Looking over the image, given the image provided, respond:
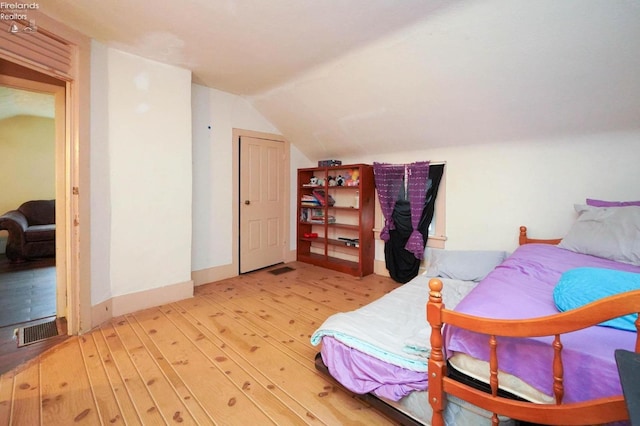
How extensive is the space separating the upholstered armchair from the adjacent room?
60 cm

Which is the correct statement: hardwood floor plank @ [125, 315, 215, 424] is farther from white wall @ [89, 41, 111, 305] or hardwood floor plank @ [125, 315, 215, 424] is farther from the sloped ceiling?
the sloped ceiling

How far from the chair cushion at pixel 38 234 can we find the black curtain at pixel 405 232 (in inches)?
207

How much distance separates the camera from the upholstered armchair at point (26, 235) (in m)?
4.12

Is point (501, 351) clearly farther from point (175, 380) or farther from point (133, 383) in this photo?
point (133, 383)

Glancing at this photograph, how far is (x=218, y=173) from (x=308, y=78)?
1660 mm

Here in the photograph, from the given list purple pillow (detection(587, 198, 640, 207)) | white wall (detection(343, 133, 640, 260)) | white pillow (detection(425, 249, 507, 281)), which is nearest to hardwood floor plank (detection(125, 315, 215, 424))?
white pillow (detection(425, 249, 507, 281))

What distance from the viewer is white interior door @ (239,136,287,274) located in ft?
12.7

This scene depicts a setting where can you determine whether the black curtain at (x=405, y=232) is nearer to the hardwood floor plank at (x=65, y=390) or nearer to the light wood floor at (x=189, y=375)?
the light wood floor at (x=189, y=375)

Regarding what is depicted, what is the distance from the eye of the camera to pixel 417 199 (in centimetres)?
338

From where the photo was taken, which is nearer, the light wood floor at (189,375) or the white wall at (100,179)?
the light wood floor at (189,375)

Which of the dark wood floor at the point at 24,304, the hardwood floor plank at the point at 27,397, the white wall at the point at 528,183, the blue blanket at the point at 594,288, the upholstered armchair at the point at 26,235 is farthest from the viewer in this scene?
the upholstered armchair at the point at 26,235

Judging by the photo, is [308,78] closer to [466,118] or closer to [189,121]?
[189,121]

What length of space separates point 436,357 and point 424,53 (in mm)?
2274

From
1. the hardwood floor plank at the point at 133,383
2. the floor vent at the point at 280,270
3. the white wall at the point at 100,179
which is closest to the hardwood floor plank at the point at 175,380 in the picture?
the hardwood floor plank at the point at 133,383
